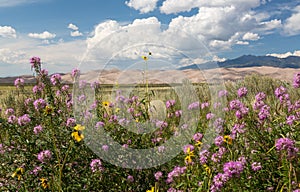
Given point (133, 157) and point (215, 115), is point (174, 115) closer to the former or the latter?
point (215, 115)

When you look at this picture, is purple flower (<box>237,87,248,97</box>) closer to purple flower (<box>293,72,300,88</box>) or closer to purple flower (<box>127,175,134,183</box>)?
purple flower (<box>293,72,300,88</box>)

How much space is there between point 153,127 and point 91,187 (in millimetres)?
1372

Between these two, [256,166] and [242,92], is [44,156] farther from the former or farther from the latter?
[242,92]

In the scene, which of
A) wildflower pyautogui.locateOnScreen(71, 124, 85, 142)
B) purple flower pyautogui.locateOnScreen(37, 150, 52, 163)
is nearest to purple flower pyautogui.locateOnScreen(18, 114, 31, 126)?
purple flower pyautogui.locateOnScreen(37, 150, 52, 163)

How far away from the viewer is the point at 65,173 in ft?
12.9

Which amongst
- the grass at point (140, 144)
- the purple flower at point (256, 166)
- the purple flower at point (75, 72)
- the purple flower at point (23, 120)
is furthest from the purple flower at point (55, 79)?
the purple flower at point (256, 166)

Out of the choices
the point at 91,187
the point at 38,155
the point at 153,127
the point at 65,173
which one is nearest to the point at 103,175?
the point at 91,187

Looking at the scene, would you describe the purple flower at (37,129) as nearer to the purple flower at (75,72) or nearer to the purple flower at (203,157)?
the purple flower at (75,72)

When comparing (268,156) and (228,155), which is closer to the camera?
(268,156)

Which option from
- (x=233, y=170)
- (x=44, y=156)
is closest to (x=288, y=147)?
(x=233, y=170)

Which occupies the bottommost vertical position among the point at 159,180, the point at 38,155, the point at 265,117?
the point at 159,180

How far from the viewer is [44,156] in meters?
3.79

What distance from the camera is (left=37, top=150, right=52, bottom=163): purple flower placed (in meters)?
3.79

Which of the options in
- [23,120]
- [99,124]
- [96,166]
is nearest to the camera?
[96,166]
